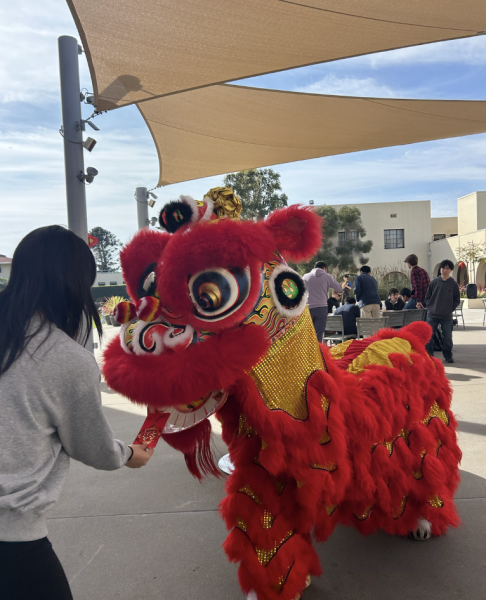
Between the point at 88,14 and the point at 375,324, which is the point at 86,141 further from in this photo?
the point at 375,324

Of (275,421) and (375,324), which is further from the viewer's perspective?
(375,324)

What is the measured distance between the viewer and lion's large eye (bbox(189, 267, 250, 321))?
1.47 metres

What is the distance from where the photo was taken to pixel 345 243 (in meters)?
30.8

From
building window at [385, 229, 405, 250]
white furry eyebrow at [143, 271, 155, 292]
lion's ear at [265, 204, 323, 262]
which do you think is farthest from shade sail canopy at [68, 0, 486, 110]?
building window at [385, 229, 405, 250]

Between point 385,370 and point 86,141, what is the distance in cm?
531

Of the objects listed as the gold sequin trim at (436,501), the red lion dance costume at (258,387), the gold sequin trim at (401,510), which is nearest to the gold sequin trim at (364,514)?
the red lion dance costume at (258,387)

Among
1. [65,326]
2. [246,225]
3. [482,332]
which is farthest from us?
[482,332]

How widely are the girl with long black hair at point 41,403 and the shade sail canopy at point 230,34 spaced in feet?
9.82

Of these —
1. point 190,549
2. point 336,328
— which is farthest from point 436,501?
point 336,328

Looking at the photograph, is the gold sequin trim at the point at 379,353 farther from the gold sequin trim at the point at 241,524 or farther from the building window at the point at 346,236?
the building window at the point at 346,236

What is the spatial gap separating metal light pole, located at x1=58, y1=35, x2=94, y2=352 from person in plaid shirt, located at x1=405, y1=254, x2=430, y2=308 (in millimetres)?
5282

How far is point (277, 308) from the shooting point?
5.47 feet

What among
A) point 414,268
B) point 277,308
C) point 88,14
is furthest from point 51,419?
point 414,268

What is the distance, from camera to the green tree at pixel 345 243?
99.5ft
